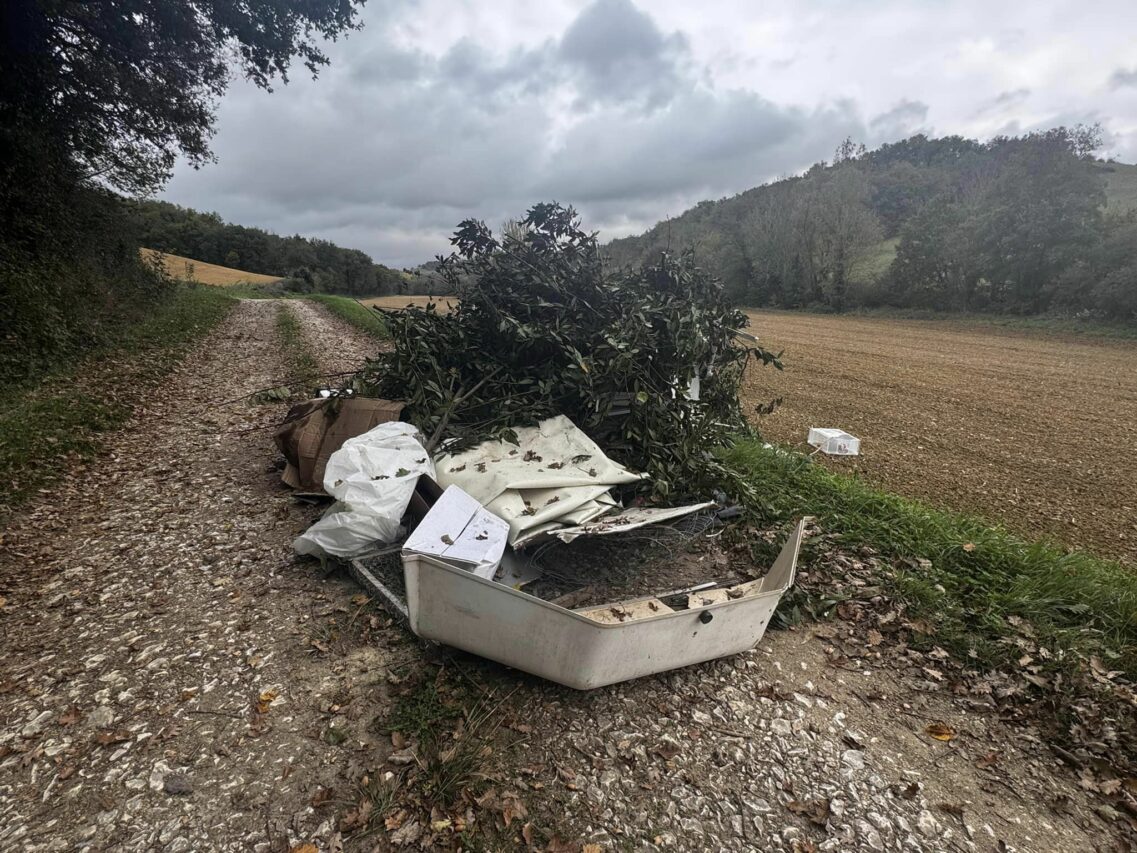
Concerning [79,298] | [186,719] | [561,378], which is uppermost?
[79,298]

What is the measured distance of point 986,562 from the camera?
3.96 meters

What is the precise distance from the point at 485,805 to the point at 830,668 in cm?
204

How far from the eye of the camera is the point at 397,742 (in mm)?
2398

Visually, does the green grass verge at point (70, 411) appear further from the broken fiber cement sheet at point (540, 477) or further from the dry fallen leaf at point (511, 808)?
the dry fallen leaf at point (511, 808)

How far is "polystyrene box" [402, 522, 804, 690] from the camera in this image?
7.93ft

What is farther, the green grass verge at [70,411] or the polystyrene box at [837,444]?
the polystyrene box at [837,444]

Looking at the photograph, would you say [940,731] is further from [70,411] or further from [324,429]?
[70,411]

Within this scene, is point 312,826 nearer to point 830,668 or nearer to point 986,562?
point 830,668

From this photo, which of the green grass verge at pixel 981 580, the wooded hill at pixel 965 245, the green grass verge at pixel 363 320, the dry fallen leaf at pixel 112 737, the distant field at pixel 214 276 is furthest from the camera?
the distant field at pixel 214 276

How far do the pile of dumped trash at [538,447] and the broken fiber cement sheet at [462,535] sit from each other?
1 cm

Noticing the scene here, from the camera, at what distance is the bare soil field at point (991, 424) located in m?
5.92

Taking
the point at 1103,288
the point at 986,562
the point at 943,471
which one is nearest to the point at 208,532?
the point at 986,562

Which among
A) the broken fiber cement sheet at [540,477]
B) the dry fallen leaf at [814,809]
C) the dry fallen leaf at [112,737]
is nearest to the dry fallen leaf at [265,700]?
the dry fallen leaf at [112,737]

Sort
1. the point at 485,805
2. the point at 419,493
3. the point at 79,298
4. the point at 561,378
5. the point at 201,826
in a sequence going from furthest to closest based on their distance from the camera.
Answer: the point at 79,298 < the point at 561,378 < the point at 419,493 < the point at 485,805 < the point at 201,826
